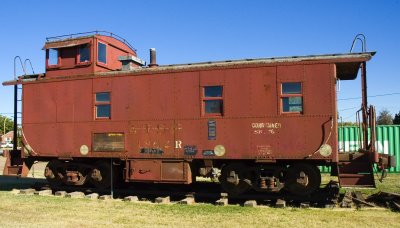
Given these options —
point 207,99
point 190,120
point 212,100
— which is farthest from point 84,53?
point 212,100

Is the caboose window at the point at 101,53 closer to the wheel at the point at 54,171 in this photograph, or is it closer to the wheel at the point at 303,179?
the wheel at the point at 54,171

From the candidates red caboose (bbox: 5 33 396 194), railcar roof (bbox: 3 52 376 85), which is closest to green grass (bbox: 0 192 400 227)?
red caboose (bbox: 5 33 396 194)

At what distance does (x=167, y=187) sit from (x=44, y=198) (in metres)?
3.89

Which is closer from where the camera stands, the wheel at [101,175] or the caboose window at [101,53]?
the wheel at [101,175]

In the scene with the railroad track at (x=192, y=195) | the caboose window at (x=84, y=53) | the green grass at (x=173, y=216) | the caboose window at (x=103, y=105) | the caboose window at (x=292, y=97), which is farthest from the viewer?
the caboose window at (x=84, y=53)

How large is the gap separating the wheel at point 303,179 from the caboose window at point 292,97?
1.53 m

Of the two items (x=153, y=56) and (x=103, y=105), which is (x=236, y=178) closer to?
(x=103, y=105)

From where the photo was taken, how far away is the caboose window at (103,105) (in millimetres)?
12891

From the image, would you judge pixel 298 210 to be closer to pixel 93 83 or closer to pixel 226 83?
pixel 226 83

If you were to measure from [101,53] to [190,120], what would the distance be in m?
4.37

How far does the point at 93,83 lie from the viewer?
13055 millimetres

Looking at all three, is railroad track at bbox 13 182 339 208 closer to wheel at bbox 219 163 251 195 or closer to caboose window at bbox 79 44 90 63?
wheel at bbox 219 163 251 195

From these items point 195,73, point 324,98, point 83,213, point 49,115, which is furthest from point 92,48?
point 324,98

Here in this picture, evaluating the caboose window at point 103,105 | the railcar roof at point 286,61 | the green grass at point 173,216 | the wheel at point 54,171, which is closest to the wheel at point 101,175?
the wheel at point 54,171
